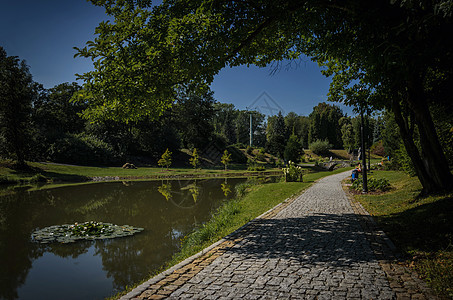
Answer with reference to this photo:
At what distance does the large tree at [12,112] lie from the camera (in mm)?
27234

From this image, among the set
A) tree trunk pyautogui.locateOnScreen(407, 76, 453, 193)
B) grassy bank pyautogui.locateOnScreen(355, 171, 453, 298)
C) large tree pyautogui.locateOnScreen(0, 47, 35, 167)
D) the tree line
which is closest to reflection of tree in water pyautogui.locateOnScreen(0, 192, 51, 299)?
grassy bank pyautogui.locateOnScreen(355, 171, 453, 298)

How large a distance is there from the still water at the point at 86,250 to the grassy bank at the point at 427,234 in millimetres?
5258

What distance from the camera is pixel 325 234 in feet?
21.5

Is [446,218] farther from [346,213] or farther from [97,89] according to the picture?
[97,89]

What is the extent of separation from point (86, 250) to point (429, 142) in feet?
36.3

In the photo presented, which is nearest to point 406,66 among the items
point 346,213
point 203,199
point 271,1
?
point 271,1

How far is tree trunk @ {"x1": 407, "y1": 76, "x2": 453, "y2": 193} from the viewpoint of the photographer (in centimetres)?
828

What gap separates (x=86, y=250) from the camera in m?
7.46

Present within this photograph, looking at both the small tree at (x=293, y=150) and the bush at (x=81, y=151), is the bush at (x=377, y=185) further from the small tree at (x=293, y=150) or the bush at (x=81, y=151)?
the bush at (x=81, y=151)

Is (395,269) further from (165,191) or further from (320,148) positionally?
(320,148)

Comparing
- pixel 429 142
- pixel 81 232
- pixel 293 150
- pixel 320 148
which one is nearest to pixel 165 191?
pixel 81 232

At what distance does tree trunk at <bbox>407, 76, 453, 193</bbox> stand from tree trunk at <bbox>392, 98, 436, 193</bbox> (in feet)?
0.46

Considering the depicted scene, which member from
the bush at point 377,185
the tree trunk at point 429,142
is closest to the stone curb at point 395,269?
the tree trunk at point 429,142

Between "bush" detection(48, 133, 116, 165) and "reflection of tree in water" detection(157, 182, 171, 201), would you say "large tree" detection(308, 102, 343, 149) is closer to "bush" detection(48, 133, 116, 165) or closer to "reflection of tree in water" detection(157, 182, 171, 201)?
"bush" detection(48, 133, 116, 165)
